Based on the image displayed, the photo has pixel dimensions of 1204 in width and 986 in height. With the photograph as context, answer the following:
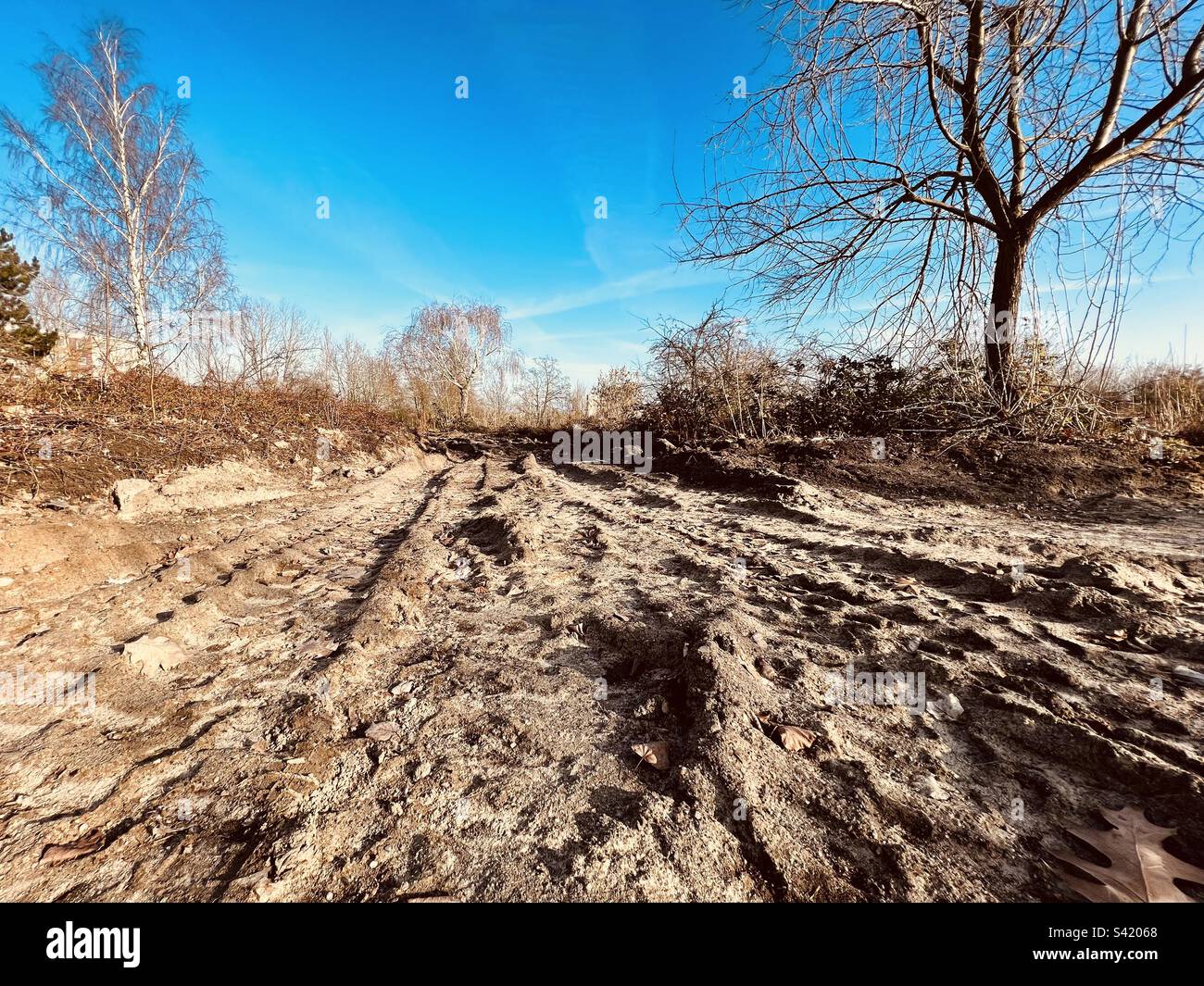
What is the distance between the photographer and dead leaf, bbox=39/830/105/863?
1.36 m

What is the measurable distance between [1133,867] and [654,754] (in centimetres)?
127

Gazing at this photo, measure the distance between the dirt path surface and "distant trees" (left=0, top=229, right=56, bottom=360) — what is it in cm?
468

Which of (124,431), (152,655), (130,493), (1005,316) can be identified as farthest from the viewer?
(1005,316)

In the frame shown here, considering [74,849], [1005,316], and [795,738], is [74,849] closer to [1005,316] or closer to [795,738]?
[795,738]

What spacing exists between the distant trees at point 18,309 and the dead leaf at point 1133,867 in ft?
32.9

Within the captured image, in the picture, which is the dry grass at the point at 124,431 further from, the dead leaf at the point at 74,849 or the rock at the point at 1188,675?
the rock at the point at 1188,675

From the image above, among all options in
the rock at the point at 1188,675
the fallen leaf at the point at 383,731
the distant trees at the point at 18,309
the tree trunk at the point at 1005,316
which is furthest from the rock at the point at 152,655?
the tree trunk at the point at 1005,316

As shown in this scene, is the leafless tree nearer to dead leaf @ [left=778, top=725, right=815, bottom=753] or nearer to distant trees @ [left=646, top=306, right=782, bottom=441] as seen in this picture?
distant trees @ [left=646, top=306, right=782, bottom=441]

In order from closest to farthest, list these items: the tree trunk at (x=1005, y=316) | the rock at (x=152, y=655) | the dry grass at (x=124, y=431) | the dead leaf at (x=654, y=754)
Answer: the dead leaf at (x=654, y=754) < the rock at (x=152, y=655) < the dry grass at (x=124, y=431) < the tree trunk at (x=1005, y=316)

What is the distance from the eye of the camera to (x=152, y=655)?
2381 millimetres

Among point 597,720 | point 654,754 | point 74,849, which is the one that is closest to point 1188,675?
point 654,754

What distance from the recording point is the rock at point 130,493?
15.4 feet

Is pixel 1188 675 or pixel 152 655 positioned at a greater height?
pixel 1188 675
